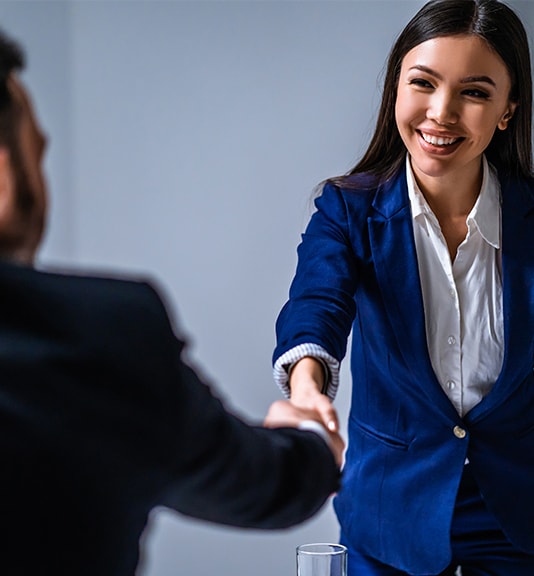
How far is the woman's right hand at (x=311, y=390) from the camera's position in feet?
4.31

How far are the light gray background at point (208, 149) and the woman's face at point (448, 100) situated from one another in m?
1.15

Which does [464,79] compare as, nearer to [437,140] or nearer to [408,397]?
[437,140]

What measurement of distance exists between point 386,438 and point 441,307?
0.25 meters

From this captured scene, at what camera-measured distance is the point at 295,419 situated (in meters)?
1.21

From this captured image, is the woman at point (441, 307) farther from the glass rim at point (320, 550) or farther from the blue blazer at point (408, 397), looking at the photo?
the glass rim at point (320, 550)

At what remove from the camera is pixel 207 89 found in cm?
304

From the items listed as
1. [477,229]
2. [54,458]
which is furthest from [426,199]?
[54,458]

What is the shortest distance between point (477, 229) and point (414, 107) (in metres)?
0.25

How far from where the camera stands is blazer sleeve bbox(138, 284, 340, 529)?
2.77 feet

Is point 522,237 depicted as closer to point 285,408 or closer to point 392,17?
point 285,408

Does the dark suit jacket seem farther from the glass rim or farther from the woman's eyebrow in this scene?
the woman's eyebrow

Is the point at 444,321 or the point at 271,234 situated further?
the point at 271,234

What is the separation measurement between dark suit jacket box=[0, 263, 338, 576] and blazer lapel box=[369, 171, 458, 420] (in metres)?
0.90

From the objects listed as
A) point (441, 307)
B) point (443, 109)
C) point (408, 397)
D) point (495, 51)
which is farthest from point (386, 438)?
point (495, 51)
